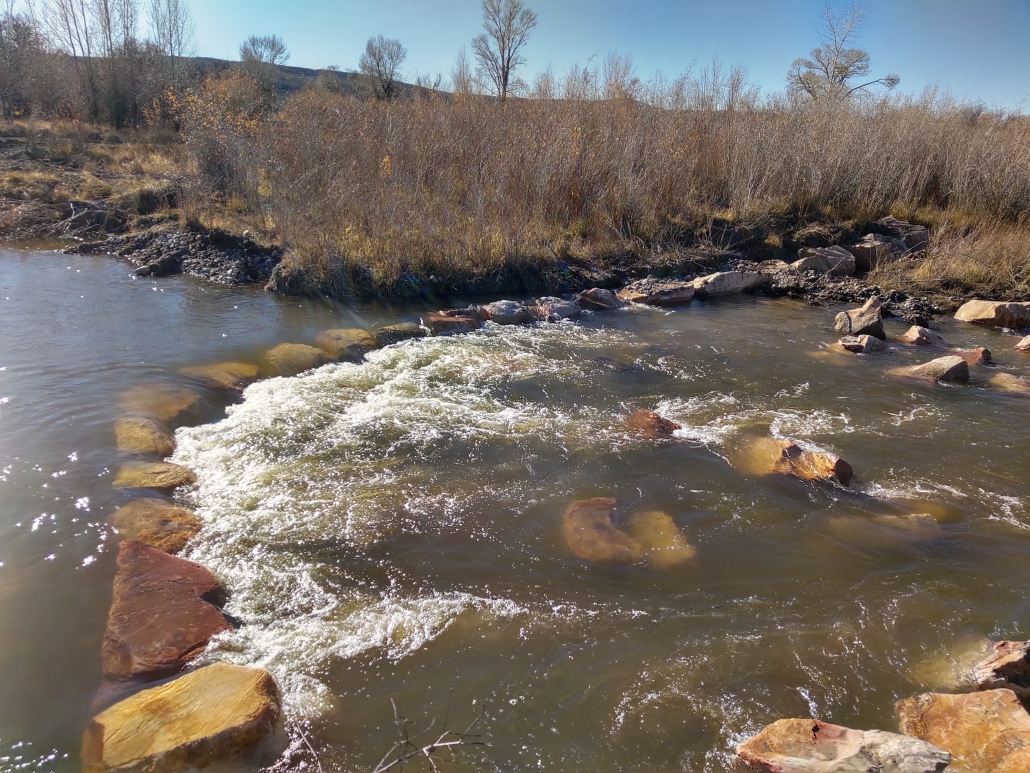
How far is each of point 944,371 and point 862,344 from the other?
1.20 m

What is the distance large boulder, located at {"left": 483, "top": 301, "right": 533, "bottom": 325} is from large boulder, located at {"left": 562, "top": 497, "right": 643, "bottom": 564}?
496 centimetres

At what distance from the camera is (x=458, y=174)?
11062 mm

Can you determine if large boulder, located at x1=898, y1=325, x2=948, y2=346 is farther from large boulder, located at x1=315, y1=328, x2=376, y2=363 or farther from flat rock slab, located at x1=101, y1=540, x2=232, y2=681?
flat rock slab, located at x1=101, y1=540, x2=232, y2=681

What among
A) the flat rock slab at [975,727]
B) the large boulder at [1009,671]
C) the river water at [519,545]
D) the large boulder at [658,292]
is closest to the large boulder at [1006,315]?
the river water at [519,545]

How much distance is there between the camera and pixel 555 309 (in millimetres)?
9578

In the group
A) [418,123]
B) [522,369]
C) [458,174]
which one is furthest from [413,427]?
[418,123]

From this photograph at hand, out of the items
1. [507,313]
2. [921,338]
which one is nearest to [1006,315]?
[921,338]

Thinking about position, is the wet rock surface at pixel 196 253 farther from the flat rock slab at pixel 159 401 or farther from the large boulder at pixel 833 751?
the large boulder at pixel 833 751

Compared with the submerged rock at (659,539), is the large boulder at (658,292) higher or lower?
higher

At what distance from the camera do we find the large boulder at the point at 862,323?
28.2 feet

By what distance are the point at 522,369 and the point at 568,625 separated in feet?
13.5

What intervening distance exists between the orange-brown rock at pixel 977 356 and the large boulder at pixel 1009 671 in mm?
5969

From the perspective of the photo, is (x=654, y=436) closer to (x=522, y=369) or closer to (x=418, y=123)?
(x=522, y=369)

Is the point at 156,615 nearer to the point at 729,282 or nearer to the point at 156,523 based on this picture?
the point at 156,523
